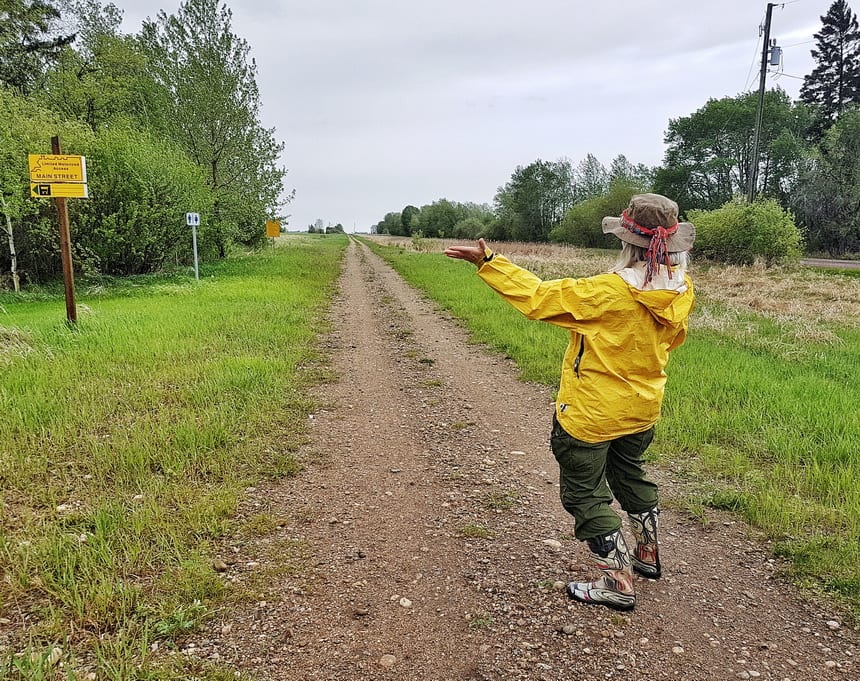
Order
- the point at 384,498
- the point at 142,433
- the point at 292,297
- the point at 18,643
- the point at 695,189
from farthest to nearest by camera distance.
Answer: the point at 695,189, the point at 292,297, the point at 142,433, the point at 384,498, the point at 18,643

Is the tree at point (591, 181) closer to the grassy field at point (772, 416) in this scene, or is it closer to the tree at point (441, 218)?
the tree at point (441, 218)

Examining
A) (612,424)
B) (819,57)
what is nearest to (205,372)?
(612,424)

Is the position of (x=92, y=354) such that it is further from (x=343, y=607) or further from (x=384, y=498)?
(x=343, y=607)

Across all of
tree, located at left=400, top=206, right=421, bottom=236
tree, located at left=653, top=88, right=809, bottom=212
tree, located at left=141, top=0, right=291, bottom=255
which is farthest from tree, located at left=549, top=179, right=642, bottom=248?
tree, located at left=400, top=206, right=421, bottom=236

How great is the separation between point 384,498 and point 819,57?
57241mm

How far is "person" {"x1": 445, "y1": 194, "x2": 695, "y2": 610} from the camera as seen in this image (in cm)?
254

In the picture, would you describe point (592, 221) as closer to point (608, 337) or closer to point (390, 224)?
point (608, 337)

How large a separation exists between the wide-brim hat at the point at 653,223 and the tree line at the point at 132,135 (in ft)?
53.3

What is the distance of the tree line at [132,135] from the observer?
15.3 meters

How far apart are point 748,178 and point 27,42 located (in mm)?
49865

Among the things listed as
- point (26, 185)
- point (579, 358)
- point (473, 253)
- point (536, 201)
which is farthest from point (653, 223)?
point (536, 201)

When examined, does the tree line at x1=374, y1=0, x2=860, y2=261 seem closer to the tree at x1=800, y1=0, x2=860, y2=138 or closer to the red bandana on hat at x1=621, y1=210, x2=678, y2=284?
the tree at x1=800, y1=0, x2=860, y2=138

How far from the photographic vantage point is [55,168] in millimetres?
8648

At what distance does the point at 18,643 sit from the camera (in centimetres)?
241
